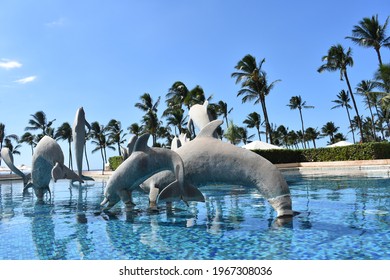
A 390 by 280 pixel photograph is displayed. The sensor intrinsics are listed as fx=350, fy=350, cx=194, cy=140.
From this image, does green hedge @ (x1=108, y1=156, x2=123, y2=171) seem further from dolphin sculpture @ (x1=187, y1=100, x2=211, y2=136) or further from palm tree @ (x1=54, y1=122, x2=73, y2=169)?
dolphin sculpture @ (x1=187, y1=100, x2=211, y2=136)

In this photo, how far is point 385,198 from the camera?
1039 cm

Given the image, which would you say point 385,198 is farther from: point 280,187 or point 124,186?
point 124,186

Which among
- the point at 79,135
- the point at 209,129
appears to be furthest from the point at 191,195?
the point at 79,135

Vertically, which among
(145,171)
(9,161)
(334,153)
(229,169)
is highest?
(334,153)

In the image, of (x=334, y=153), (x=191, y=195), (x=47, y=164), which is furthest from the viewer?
(x=334, y=153)

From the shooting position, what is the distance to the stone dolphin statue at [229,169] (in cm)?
707

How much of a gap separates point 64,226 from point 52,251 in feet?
7.91

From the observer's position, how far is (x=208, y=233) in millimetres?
6758

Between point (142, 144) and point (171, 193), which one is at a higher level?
point (142, 144)

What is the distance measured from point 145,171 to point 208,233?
6.78 feet

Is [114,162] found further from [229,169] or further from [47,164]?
[229,169]

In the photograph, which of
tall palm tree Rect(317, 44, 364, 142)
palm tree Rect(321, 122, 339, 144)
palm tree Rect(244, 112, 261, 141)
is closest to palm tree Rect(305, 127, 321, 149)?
palm tree Rect(321, 122, 339, 144)

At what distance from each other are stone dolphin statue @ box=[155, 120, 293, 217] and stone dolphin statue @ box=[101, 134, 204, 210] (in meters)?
0.19
